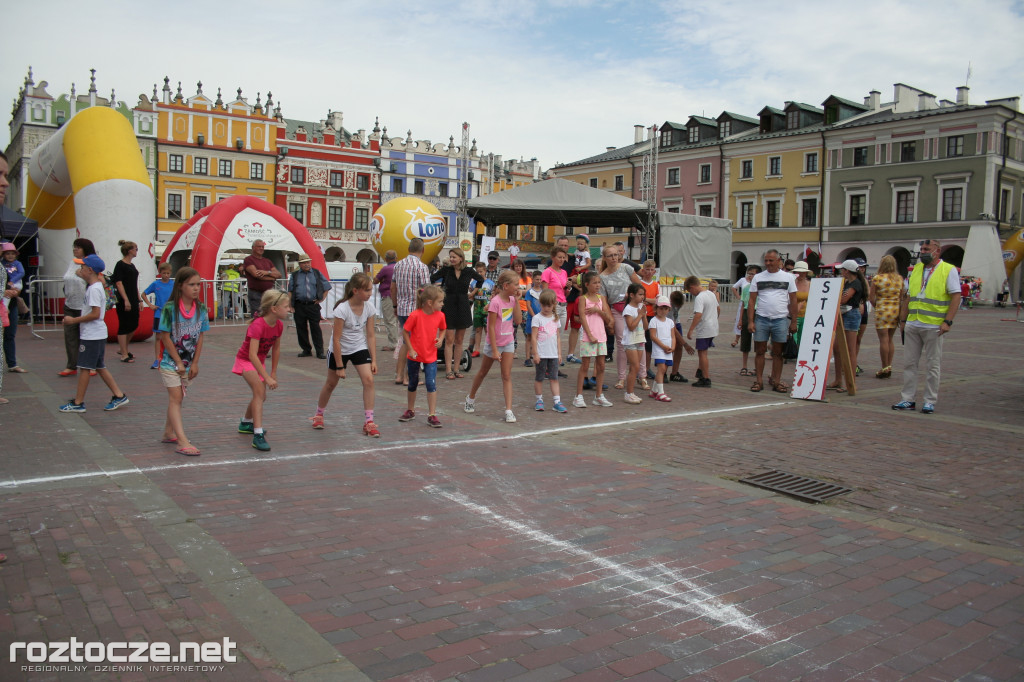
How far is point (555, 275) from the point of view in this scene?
38.4 ft

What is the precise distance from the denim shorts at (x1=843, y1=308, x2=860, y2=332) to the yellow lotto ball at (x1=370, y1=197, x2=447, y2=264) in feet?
54.7

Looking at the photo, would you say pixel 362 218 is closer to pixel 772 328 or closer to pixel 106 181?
pixel 106 181

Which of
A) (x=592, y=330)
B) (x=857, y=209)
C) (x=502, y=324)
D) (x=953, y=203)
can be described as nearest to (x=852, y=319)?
(x=592, y=330)

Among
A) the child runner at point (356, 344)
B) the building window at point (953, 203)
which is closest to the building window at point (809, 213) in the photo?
the building window at point (953, 203)

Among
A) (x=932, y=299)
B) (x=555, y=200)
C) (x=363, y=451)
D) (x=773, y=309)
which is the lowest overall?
(x=363, y=451)

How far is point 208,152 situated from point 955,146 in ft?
168

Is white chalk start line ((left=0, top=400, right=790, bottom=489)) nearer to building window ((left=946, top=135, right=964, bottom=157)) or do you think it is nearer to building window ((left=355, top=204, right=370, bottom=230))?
building window ((left=946, top=135, right=964, bottom=157))

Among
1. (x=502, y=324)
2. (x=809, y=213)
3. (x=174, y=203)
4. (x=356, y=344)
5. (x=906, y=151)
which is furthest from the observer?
(x=174, y=203)

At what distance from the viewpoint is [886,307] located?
39.4 ft

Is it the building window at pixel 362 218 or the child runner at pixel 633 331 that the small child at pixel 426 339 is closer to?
the child runner at pixel 633 331

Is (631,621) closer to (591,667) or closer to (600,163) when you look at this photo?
(591,667)

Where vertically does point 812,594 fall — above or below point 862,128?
below

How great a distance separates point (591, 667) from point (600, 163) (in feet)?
204

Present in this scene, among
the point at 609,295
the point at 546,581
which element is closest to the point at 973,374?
the point at 609,295
